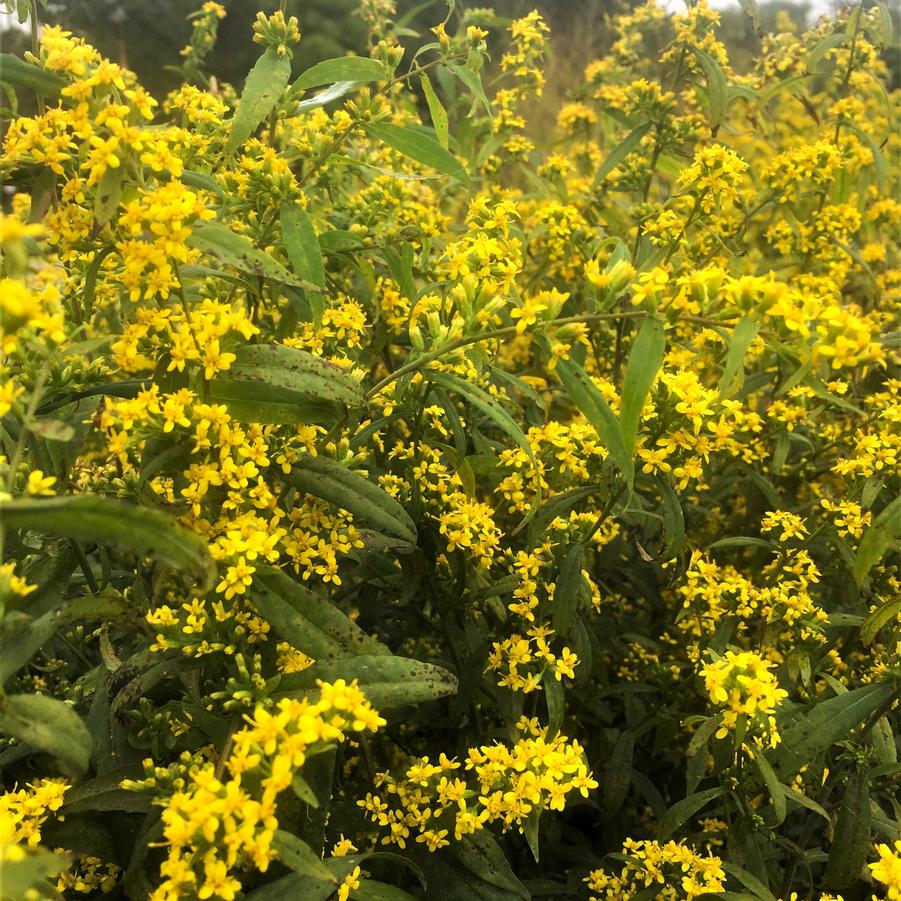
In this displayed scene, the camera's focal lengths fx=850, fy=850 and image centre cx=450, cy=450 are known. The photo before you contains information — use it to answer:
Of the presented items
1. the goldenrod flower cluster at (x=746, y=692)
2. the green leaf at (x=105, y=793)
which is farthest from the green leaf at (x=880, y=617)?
the green leaf at (x=105, y=793)

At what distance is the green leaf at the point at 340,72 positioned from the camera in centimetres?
170

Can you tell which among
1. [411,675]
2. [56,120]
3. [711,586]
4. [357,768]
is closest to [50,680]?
[357,768]

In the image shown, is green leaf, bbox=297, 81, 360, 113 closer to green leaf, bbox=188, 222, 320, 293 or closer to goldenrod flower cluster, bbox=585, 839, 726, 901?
green leaf, bbox=188, 222, 320, 293

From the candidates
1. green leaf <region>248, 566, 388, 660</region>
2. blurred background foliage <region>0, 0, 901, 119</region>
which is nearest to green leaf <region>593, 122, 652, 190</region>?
green leaf <region>248, 566, 388, 660</region>

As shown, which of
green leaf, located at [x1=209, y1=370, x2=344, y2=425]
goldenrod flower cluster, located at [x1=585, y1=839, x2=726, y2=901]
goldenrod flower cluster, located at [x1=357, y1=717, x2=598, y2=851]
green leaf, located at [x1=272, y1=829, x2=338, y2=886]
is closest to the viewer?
green leaf, located at [x1=272, y1=829, x2=338, y2=886]

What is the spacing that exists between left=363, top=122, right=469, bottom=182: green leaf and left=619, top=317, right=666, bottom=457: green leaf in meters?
0.62

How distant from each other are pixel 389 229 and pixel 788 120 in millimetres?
4153

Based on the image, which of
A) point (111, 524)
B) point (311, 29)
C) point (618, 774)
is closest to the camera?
point (111, 524)

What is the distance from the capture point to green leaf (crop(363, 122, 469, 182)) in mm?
1713

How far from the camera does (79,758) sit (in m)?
1.08

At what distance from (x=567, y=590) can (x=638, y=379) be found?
1.80ft

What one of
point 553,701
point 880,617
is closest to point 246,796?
point 553,701

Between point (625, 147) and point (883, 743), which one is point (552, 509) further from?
point (625, 147)

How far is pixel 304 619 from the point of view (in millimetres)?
1322
